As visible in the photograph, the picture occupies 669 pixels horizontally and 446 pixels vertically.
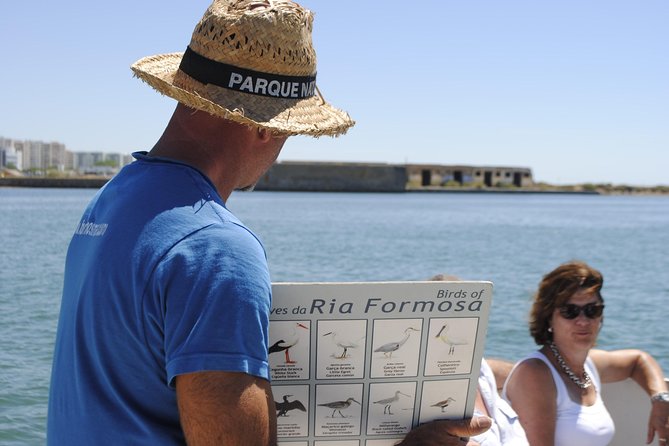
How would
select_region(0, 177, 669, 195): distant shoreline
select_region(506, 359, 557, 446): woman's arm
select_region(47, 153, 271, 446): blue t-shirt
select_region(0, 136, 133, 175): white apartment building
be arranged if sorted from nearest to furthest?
1. select_region(47, 153, 271, 446): blue t-shirt
2. select_region(506, 359, 557, 446): woman's arm
3. select_region(0, 177, 669, 195): distant shoreline
4. select_region(0, 136, 133, 175): white apartment building

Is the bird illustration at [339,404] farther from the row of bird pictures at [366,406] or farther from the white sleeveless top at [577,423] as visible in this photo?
the white sleeveless top at [577,423]

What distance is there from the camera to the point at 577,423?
11.1ft

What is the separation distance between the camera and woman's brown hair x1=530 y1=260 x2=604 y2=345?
3504 mm

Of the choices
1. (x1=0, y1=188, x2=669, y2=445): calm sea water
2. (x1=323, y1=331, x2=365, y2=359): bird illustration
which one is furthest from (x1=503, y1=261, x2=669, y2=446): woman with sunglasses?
(x1=323, y1=331, x2=365, y2=359): bird illustration

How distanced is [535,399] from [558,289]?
47 cm

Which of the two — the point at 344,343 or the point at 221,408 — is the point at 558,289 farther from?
the point at 221,408

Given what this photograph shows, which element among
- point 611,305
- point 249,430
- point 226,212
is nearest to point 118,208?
point 226,212

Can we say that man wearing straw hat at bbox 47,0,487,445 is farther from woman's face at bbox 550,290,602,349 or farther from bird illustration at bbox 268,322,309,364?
woman's face at bbox 550,290,602,349

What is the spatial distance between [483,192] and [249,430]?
4202 inches

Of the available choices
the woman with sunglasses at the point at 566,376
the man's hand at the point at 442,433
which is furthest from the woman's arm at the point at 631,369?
the man's hand at the point at 442,433

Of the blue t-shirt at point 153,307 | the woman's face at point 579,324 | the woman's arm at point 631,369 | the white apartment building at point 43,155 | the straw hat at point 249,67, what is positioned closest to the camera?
the blue t-shirt at point 153,307

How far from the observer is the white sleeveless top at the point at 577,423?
3.36 m

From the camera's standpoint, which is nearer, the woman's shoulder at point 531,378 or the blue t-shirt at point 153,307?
the blue t-shirt at point 153,307

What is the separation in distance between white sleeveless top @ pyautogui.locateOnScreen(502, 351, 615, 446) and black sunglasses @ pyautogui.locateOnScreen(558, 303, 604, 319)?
0.21 m
